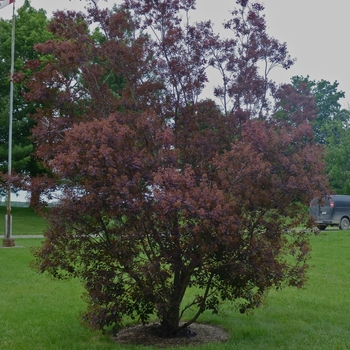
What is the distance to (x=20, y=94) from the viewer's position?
32.4 meters

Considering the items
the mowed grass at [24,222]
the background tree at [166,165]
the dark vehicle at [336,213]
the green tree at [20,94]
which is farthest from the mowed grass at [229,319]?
the green tree at [20,94]

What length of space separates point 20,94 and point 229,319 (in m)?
26.3

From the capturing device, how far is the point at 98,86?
25.5ft

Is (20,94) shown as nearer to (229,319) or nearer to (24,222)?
(24,222)

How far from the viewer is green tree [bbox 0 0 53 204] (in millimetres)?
31391

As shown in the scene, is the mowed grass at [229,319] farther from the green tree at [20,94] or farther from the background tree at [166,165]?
the green tree at [20,94]

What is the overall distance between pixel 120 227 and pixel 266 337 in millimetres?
2424

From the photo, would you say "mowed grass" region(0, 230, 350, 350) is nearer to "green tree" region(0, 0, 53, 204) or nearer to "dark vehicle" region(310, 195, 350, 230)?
"dark vehicle" region(310, 195, 350, 230)

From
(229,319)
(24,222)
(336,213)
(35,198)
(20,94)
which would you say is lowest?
(229,319)

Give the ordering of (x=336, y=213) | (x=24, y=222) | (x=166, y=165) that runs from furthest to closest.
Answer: (x=24, y=222) → (x=336, y=213) → (x=166, y=165)

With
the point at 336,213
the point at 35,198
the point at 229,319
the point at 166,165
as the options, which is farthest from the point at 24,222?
the point at 166,165

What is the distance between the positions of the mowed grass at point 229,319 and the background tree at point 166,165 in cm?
59

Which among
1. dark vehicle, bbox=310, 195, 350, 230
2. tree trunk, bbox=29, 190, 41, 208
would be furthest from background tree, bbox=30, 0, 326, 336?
dark vehicle, bbox=310, 195, 350, 230

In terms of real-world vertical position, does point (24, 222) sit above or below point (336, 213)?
below
